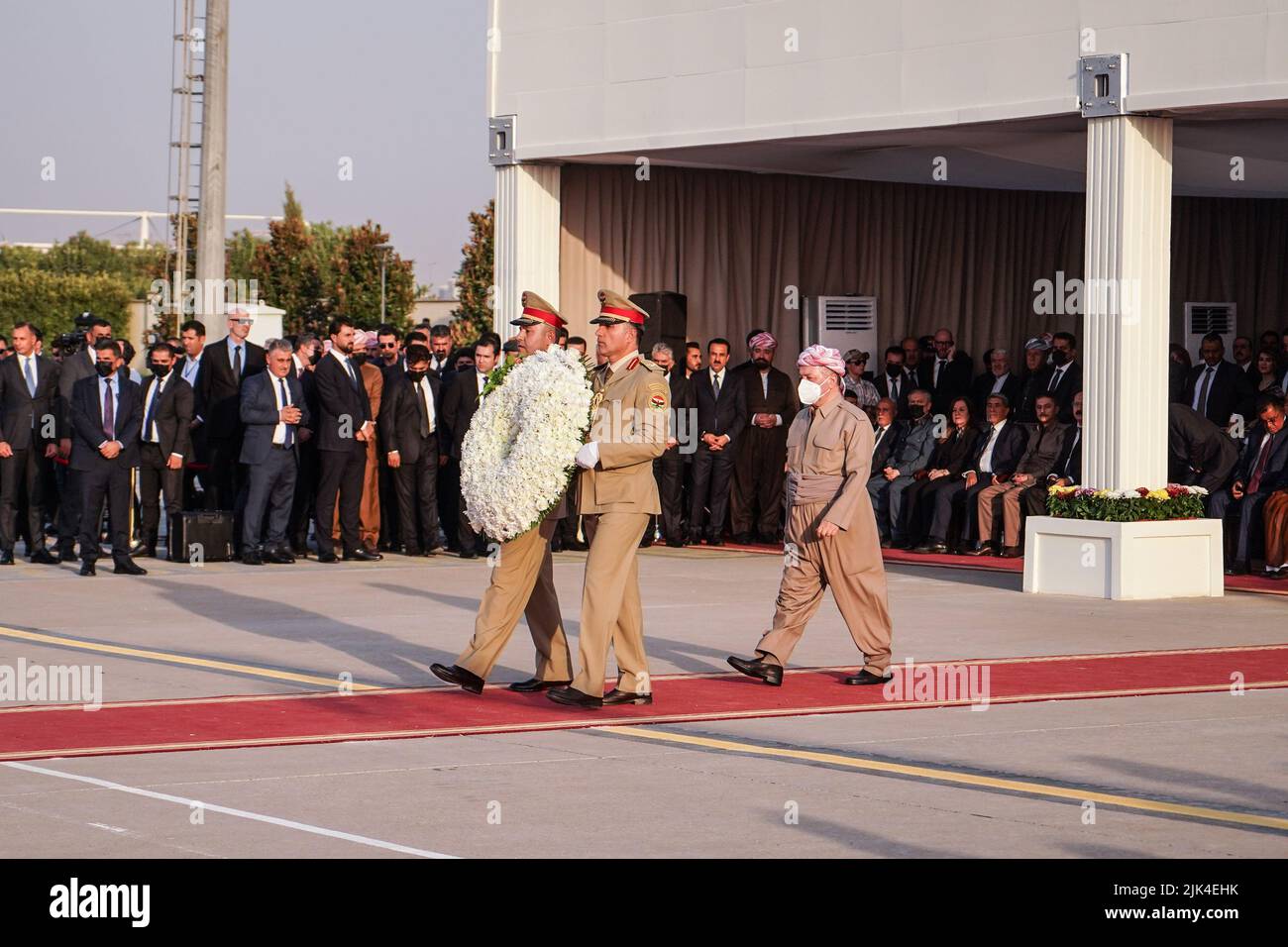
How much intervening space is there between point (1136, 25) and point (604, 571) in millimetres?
8133

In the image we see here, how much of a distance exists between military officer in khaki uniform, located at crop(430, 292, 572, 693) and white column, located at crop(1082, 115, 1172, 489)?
6870mm

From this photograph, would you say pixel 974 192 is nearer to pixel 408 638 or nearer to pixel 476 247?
pixel 408 638

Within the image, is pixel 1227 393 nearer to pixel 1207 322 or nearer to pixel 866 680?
pixel 1207 322

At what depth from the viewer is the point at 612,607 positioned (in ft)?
34.1

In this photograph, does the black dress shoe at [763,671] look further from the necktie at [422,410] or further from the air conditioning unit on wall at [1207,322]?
the air conditioning unit on wall at [1207,322]

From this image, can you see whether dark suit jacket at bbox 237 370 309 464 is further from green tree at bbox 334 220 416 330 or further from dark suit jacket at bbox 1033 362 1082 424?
green tree at bbox 334 220 416 330

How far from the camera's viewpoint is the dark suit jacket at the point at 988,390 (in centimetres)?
2141

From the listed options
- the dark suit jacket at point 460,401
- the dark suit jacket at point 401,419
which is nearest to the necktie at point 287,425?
the dark suit jacket at point 401,419

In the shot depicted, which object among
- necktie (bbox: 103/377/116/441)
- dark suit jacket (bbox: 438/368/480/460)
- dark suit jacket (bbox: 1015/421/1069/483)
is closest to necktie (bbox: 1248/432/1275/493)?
dark suit jacket (bbox: 1015/421/1069/483)

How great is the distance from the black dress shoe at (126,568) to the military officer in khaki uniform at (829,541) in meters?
7.74
